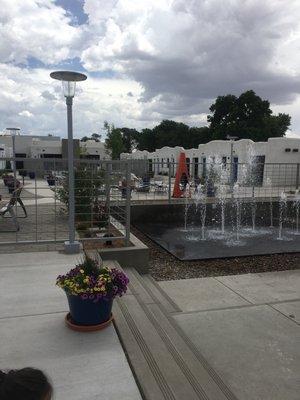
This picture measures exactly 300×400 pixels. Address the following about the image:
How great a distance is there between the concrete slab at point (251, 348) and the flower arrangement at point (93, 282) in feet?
3.26

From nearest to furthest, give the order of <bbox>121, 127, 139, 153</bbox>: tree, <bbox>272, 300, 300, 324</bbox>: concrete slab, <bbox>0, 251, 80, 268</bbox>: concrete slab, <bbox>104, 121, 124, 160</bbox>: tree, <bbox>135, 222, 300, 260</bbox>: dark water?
<bbox>272, 300, 300, 324</bbox>: concrete slab, <bbox>0, 251, 80, 268</bbox>: concrete slab, <bbox>135, 222, 300, 260</bbox>: dark water, <bbox>104, 121, 124, 160</bbox>: tree, <bbox>121, 127, 139, 153</bbox>: tree

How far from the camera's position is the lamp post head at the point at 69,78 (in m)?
5.33

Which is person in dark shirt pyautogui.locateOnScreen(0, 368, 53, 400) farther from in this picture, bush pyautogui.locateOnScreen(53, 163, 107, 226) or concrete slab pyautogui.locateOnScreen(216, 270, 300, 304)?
bush pyautogui.locateOnScreen(53, 163, 107, 226)

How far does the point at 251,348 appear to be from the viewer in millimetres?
3693

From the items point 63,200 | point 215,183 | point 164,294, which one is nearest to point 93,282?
point 164,294

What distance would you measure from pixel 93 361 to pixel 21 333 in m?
0.82

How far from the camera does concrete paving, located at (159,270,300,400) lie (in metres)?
3.14

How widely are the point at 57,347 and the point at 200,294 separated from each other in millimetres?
2732

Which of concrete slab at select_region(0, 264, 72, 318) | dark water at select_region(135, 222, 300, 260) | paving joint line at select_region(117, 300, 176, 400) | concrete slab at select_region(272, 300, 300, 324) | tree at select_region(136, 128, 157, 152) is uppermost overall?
tree at select_region(136, 128, 157, 152)

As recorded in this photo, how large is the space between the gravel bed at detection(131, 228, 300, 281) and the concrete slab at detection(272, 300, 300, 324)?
1962 mm

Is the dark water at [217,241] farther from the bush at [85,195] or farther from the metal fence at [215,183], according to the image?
the metal fence at [215,183]

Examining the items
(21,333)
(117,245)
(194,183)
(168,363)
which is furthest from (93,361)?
(194,183)

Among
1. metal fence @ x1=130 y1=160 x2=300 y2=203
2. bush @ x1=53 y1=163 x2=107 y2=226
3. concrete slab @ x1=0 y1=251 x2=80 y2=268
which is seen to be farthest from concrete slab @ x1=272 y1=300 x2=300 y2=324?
metal fence @ x1=130 y1=160 x2=300 y2=203

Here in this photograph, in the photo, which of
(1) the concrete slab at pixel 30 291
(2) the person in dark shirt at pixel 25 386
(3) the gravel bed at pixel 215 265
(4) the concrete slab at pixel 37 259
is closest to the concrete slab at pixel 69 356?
(1) the concrete slab at pixel 30 291
